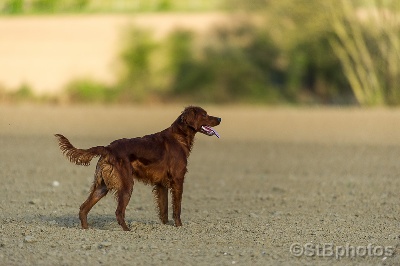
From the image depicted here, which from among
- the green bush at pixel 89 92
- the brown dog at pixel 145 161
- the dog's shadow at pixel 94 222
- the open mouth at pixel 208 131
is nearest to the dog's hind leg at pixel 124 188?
the brown dog at pixel 145 161

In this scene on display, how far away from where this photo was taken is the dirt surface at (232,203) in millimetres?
10719

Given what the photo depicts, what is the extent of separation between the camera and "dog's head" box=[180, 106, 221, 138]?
40.5 ft

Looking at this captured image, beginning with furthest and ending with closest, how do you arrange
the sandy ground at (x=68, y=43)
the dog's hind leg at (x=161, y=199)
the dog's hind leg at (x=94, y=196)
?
the sandy ground at (x=68, y=43), the dog's hind leg at (x=161, y=199), the dog's hind leg at (x=94, y=196)

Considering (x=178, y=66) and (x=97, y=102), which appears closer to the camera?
(x=97, y=102)

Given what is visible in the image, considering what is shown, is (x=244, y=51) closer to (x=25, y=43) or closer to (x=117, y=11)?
(x=117, y=11)

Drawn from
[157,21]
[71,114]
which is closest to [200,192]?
[71,114]

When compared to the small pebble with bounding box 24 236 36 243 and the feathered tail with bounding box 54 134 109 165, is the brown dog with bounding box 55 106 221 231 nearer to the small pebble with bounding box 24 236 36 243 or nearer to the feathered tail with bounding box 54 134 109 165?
the feathered tail with bounding box 54 134 109 165

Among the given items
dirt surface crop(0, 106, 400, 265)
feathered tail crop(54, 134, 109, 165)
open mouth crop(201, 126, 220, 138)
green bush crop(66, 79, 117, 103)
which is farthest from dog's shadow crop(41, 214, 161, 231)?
green bush crop(66, 79, 117, 103)

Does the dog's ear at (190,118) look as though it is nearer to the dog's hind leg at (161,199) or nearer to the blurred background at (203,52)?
the dog's hind leg at (161,199)

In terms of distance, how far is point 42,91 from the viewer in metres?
44.2

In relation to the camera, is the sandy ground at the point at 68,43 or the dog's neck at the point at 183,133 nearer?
the dog's neck at the point at 183,133

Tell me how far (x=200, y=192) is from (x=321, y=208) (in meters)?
2.74

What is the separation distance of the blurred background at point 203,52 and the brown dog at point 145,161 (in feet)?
89.1

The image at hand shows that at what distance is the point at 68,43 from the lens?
48719 millimetres
